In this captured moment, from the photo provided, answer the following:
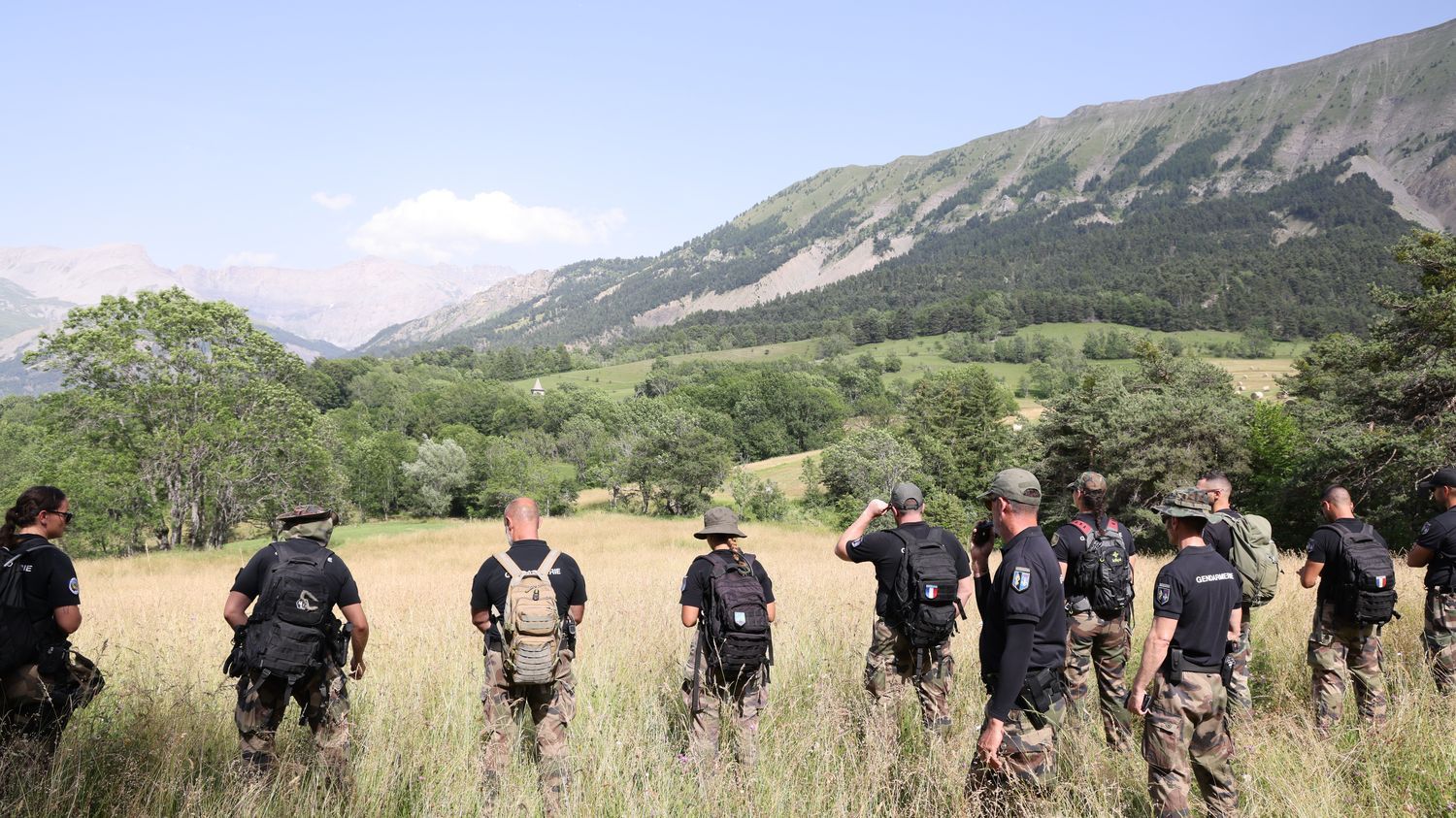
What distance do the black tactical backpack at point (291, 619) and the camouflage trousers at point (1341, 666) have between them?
686 cm

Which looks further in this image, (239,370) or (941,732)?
(239,370)

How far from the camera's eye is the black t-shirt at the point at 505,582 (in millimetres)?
4531

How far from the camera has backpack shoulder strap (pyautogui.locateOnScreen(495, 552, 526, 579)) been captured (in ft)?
14.4

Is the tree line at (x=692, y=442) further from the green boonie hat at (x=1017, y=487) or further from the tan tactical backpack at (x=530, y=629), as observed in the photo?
the tan tactical backpack at (x=530, y=629)

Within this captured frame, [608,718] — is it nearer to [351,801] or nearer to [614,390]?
[351,801]

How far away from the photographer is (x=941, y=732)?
4.89m

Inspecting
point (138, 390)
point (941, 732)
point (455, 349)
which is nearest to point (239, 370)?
point (138, 390)

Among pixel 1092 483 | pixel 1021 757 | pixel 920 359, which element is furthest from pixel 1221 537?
pixel 920 359

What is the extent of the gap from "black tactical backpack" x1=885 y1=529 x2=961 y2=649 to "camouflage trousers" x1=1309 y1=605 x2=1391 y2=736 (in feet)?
9.68

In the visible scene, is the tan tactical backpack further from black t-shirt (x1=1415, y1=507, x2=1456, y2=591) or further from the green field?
the green field

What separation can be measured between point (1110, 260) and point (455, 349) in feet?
578

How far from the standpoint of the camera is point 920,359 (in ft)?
428

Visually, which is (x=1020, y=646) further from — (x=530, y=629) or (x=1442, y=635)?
(x=1442, y=635)

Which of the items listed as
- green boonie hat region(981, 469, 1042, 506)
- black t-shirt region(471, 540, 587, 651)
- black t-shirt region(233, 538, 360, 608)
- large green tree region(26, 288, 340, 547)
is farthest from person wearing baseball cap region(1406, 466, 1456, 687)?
large green tree region(26, 288, 340, 547)
